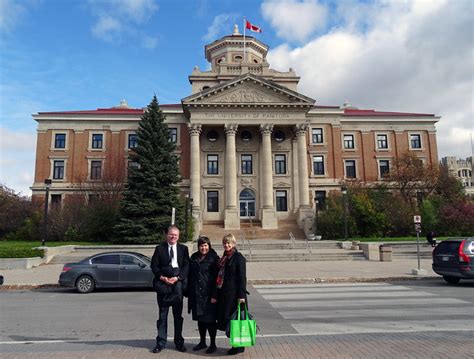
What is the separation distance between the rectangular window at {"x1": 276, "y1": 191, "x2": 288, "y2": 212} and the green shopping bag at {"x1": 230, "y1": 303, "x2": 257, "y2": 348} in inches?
1610

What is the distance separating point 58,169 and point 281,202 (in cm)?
2831

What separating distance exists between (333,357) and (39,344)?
477cm

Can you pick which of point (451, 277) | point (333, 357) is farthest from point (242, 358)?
point (451, 277)

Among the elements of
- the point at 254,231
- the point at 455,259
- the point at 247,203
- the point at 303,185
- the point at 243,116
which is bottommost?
the point at 455,259

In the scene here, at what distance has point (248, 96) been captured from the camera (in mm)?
44750

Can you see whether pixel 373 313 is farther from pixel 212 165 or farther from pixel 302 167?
pixel 212 165

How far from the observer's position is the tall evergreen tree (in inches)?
1230

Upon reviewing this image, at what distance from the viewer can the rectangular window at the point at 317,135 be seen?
49959 millimetres

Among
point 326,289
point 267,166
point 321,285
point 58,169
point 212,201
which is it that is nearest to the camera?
point 326,289

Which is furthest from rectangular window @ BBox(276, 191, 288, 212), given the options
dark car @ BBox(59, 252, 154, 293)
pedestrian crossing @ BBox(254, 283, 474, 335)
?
dark car @ BBox(59, 252, 154, 293)

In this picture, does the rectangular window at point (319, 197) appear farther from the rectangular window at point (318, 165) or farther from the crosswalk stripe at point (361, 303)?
the crosswalk stripe at point (361, 303)

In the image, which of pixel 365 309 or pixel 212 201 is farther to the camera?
pixel 212 201

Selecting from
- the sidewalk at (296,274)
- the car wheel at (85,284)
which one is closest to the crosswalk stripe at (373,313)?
the sidewalk at (296,274)

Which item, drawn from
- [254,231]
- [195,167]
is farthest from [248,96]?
[254,231]
